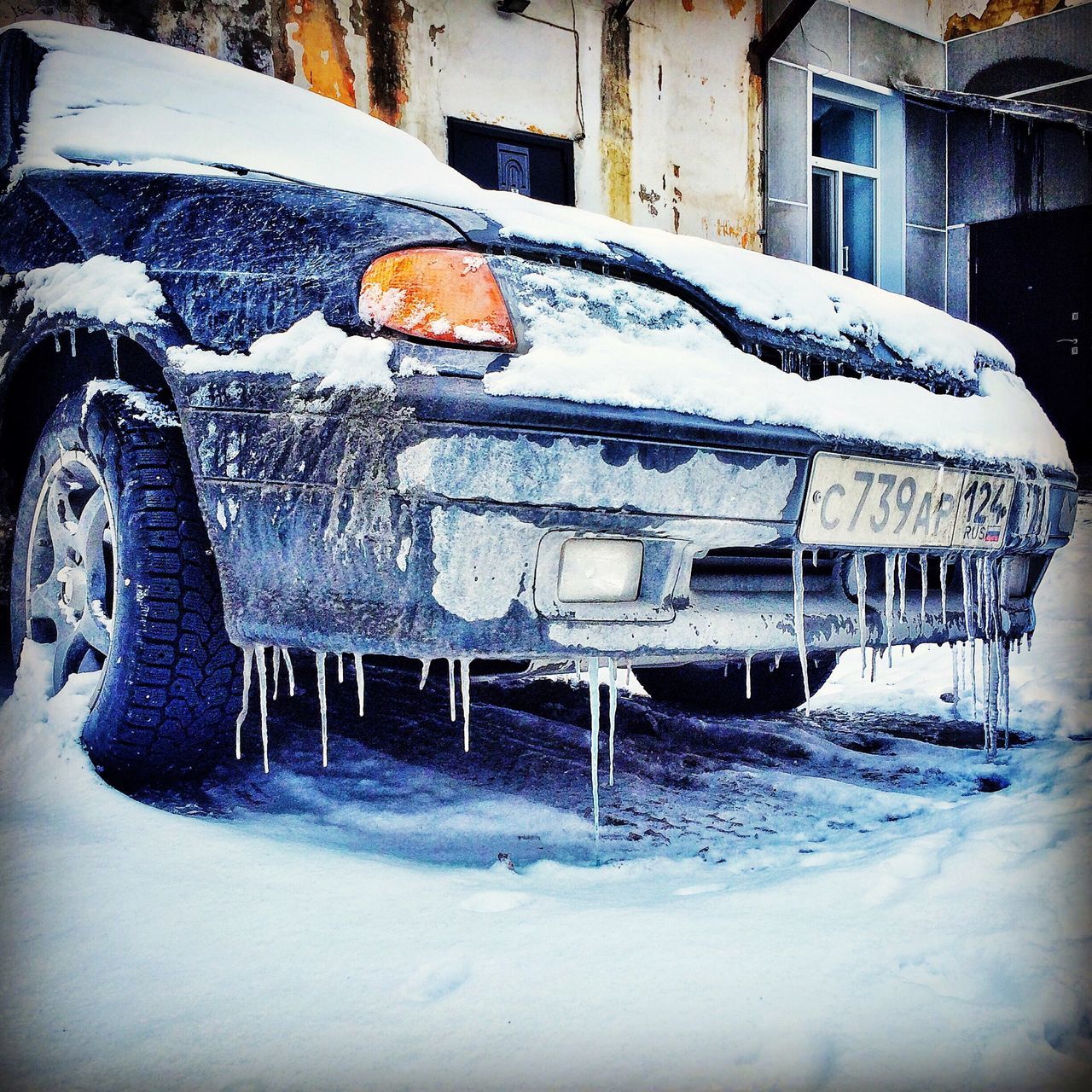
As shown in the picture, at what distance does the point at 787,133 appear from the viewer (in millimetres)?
8023

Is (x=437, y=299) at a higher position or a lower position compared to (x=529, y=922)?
higher

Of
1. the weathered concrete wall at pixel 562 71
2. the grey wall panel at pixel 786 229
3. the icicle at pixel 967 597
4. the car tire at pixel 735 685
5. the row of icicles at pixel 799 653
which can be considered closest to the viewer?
the row of icicles at pixel 799 653

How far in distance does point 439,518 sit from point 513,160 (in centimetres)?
619

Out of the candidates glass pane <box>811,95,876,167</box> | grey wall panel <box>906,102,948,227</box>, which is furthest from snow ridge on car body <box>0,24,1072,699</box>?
grey wall panel <box>906,102,948,227</box>

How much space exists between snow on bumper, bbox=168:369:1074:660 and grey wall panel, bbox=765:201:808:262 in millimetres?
7194

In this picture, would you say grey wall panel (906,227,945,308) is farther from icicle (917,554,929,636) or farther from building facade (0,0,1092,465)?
icicle (917,554,929,636)

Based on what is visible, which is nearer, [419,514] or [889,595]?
[419,514]

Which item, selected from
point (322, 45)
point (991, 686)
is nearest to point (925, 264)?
point (322, 45)

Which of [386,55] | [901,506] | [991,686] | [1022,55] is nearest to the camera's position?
[901,506]

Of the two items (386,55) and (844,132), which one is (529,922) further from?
(844,132)

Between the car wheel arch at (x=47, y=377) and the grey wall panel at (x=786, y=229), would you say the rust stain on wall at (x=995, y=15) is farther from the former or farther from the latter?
the car wheel arch at (x=47, y=377)

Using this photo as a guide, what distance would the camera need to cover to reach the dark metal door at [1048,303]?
789cm

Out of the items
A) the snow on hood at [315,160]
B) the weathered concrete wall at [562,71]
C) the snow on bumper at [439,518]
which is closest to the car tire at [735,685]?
the snow on hood at [315,160]

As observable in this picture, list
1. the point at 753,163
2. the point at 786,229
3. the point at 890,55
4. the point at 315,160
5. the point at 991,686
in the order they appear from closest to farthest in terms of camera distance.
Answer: the point at 315,160, the point at 991,686, the point at 753,163, the point at 786,229, the point at 890,55
